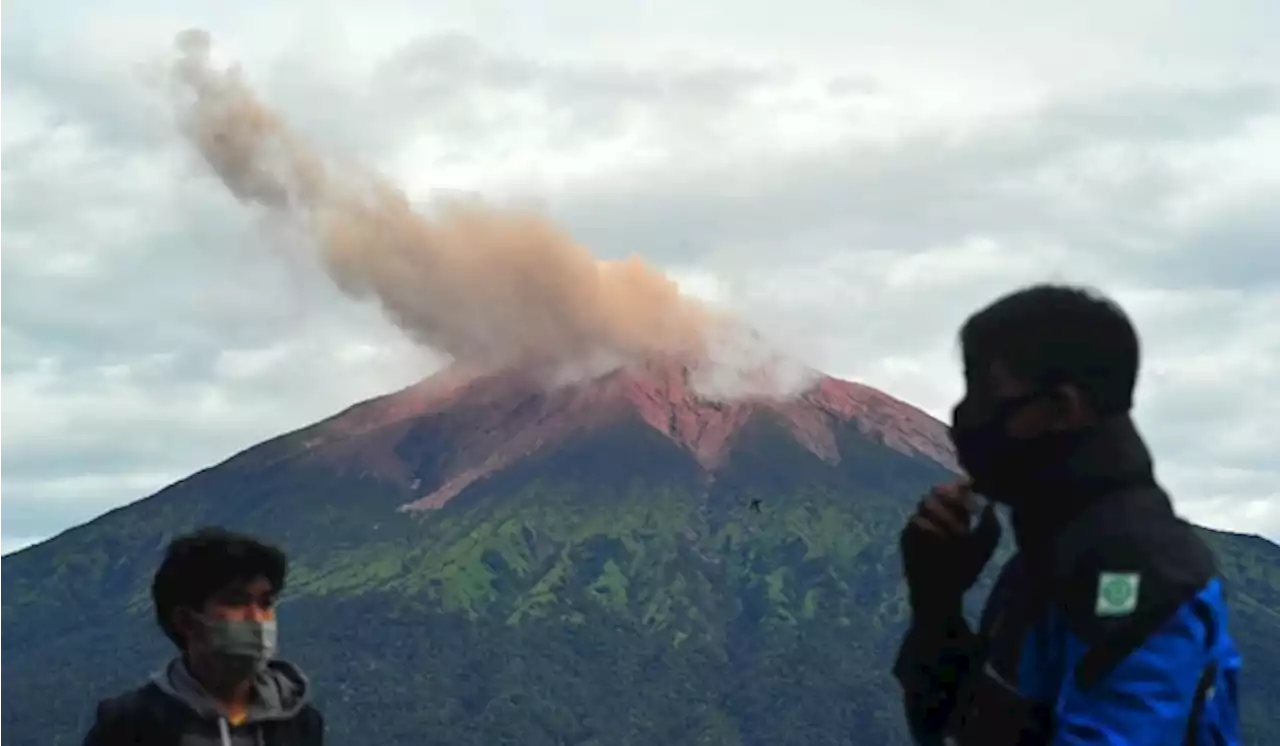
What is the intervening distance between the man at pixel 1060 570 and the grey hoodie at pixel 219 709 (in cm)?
312

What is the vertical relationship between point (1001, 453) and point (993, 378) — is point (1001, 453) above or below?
below

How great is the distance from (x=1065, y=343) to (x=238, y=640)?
3753 mm

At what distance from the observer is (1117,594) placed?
4523 mm

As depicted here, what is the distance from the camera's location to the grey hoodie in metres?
7.49

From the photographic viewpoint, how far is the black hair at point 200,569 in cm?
765

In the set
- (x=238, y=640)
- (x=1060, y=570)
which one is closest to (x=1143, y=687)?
(x=1060, y=570)

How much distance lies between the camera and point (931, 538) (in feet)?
17.2

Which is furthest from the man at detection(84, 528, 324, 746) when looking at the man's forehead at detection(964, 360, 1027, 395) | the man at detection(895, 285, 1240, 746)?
the man's forehead at detection(964, 360, 1027, 395)

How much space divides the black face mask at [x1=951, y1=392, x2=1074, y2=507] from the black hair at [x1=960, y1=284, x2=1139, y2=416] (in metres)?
0.09

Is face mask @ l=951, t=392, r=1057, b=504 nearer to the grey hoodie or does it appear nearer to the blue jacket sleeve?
the blue jacket sleeve

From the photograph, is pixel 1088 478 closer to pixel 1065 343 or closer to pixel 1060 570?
pixel 1060 570

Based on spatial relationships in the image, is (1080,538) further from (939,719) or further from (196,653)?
(196,653)

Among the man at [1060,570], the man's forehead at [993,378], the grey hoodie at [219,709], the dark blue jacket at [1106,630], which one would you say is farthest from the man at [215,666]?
the man's forehead at [993,378]

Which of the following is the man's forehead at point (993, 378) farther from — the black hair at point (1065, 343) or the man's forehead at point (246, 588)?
the man's forehead at point (246, 588)
